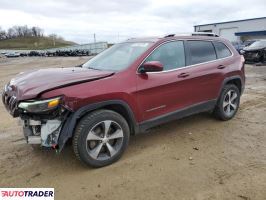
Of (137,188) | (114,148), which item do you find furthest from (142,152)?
(137,188)

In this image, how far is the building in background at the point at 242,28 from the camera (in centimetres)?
4891

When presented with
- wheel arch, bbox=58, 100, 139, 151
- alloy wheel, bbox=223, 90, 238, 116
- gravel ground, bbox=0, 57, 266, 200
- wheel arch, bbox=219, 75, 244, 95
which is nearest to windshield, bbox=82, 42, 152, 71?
wheel arch, bbox=58, 100, 139, 151

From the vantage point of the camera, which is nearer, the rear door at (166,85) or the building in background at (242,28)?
the rear door at (166,85)

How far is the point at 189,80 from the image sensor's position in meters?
5.03

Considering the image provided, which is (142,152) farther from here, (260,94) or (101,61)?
(260,94)

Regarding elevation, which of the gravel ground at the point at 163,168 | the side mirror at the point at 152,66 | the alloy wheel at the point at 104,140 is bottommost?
the gravel ground at the point at 163,168

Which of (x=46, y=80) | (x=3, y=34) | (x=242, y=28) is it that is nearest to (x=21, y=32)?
(x=3, y=34)

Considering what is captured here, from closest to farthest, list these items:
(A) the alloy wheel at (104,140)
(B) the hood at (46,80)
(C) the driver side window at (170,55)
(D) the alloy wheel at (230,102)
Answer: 1. (B) the hood at (46,80)
2. (A) the alloy wheel at (104,140)
3. (C) the driver side window at (170,55)
4. (D) the alloy wheel at (230,102)

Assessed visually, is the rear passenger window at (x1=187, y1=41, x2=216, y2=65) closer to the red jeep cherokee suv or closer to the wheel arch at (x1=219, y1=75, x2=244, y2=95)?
the red jeep cherokee suv

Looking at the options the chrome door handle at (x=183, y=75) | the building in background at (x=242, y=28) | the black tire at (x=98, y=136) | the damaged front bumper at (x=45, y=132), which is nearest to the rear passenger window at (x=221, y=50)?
the chrome door handle at (x=183, y=75)

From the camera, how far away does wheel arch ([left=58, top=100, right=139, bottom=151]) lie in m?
3.73

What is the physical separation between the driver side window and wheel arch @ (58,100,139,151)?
2.81ft

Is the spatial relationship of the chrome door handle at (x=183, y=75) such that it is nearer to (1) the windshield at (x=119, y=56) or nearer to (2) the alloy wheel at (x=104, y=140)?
(1) the windshield at (x=119, y=56)

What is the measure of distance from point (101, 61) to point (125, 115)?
1227mm
